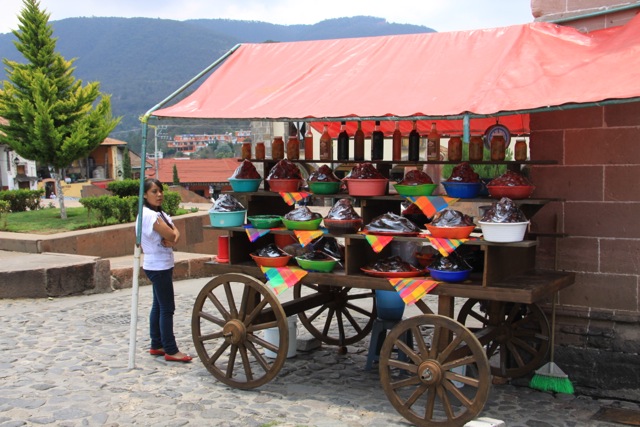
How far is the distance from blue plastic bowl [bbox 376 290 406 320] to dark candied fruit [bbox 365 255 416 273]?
30.9 inches

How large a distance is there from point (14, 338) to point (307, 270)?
12.2 ft

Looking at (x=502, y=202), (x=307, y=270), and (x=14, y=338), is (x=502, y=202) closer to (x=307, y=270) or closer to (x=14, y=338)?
(x=307, y=270)

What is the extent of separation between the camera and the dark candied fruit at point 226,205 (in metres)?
6.25

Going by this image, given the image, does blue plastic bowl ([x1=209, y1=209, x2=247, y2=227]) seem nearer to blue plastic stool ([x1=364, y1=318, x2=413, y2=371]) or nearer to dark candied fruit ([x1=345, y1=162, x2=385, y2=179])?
dark candied fruit ([x1=345, y1=162, x2=385, y2=179])

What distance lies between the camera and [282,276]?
234 inches

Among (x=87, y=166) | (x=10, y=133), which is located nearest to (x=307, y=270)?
(x=10, y=133)

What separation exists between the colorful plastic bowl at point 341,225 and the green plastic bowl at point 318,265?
26 centimetres

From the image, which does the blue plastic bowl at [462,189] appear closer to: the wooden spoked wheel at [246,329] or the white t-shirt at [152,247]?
the wooden spoked wheel at [246,329]

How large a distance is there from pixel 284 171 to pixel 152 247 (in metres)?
1.41

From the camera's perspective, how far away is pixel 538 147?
611 cm

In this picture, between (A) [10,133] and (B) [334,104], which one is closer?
(B) [334,104]

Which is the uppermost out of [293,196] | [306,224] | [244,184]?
[244,184]

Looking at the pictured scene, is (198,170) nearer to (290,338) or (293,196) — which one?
(290,338)

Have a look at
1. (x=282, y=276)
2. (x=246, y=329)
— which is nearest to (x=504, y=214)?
(x=282, y=276)
